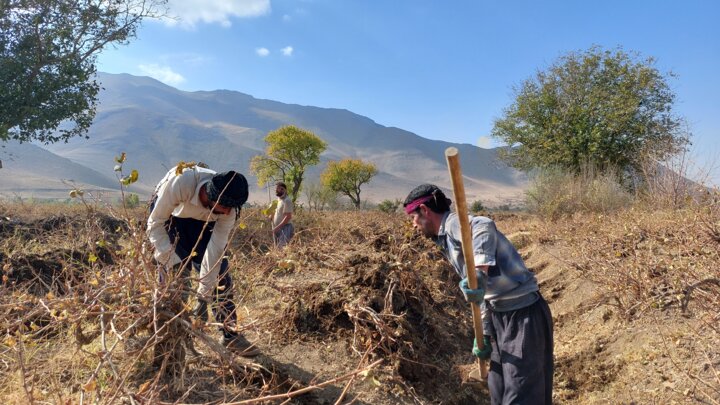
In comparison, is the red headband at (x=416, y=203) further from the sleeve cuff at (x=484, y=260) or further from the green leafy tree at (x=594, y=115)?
the green leafy tree at (x=594, y=115)

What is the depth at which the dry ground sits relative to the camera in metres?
2.60

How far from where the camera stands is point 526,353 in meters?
2.61

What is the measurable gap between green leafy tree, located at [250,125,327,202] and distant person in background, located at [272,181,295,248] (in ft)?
69.0

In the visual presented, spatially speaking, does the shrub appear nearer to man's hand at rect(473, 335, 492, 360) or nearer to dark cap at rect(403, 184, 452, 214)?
man's hand at rect(473, 335, 492, 360)

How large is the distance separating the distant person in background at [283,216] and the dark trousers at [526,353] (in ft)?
16.5

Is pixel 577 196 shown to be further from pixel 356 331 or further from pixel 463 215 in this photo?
pixel 463 215

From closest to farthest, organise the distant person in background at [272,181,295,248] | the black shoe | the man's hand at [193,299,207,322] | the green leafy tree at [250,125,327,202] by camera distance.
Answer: the man's hand at [193,299,207,322] < the black shoe < the distant person in background at [272,181,295,248] < the green leafy tree at [250,125,327,202]

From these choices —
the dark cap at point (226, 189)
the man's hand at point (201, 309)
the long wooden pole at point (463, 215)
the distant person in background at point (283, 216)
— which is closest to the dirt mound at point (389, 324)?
the man's hand at point (201, 309)

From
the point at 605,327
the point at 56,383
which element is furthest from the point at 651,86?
the point at 56,383

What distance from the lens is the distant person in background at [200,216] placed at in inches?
127

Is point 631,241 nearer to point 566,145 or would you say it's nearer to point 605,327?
point 605,327

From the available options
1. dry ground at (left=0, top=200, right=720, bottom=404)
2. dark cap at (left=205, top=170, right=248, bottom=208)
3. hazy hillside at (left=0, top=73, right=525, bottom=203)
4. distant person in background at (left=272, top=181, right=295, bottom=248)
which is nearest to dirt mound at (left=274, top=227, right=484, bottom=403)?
dry ground at (left=0, top=200, right=720, bottom=404)

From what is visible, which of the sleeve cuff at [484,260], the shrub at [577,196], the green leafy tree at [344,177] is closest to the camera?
the sleeve cuff at [484,260]

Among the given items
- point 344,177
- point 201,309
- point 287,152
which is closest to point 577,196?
point 201,309
